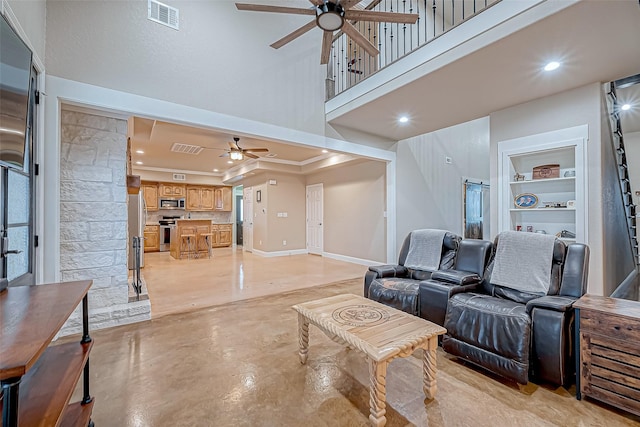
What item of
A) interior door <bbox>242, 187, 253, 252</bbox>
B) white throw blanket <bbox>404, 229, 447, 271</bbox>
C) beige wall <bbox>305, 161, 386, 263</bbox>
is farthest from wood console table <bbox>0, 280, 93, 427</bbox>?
interior door <bbox>242, 187, 253, 252</bbox>

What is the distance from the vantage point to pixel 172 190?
926 cm

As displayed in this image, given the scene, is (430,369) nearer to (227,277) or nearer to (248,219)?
(227,277)

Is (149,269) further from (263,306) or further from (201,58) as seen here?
(201,58)

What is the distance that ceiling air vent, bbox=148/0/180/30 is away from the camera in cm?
318

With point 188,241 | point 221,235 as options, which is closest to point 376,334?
point 188,241

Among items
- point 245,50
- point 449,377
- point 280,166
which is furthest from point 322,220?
point 449,377

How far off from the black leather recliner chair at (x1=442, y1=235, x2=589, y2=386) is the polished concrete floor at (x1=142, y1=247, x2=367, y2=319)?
9.06 feet

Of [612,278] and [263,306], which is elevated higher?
[612,278]

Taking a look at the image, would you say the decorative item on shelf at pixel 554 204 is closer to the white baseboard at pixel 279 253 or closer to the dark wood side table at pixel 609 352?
the dark wood side table at pixel 609 352

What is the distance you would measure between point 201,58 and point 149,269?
15.2ft

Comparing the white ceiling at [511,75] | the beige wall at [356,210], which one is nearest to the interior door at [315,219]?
the beige wall at [356,210]

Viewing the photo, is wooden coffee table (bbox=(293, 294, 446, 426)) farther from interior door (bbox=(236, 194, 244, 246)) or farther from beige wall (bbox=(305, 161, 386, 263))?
interior door (bbox=(236, 194, 244, 246))

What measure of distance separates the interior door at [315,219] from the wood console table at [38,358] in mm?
6658

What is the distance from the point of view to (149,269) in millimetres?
6047
